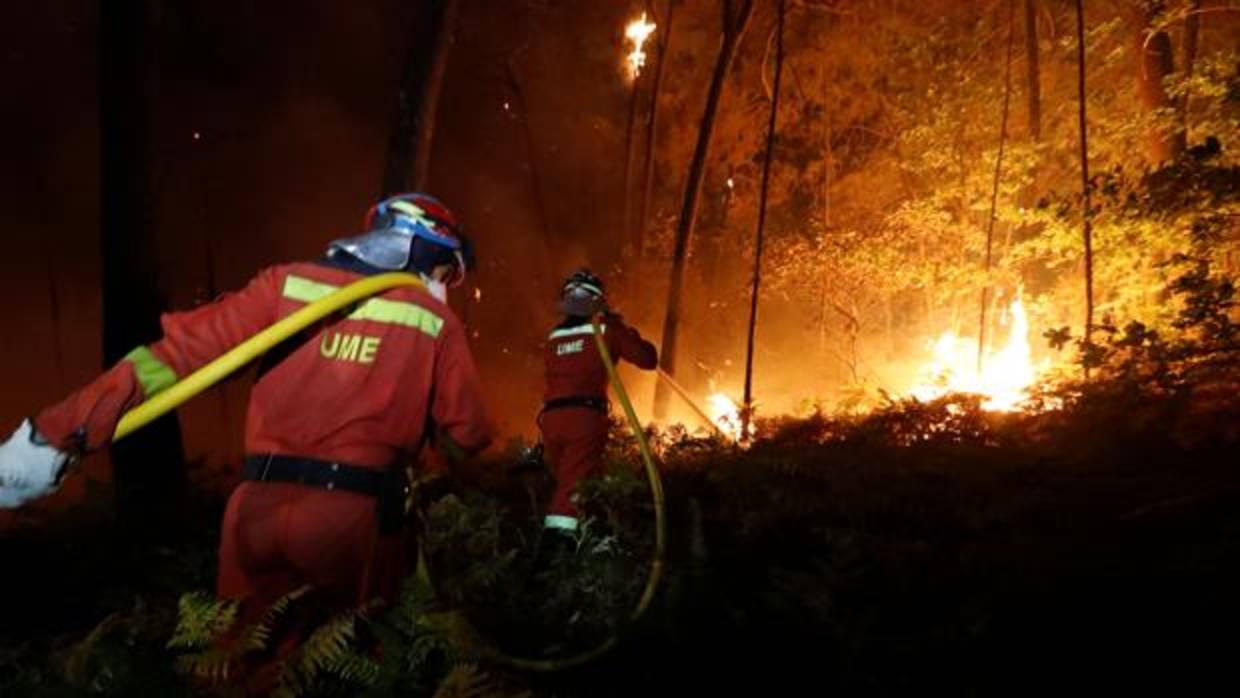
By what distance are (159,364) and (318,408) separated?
55cm

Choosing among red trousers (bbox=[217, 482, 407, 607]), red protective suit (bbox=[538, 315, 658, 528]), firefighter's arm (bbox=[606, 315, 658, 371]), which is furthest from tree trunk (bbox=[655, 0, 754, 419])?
red trousers (bbox=[217, 482, 407, 607])

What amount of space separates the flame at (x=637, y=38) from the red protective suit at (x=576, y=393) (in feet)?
61.3

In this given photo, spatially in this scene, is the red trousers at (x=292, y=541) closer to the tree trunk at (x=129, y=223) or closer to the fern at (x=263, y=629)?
the fern at (x=263, y=629)

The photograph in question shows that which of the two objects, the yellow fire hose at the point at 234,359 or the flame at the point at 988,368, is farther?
the flame at the point at 988,368

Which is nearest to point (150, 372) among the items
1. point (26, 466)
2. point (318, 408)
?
point (26, 466)

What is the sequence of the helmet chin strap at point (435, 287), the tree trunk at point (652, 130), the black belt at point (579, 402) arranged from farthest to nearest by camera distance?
the tree trunk at point (652, 130) < the black belt at point (579, 402) < the helmet chin strap at point (435, 287)

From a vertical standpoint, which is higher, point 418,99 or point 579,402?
point 418,99

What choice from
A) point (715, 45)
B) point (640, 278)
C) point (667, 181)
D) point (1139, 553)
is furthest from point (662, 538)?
point (667, 181)

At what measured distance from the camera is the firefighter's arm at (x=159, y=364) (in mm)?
2451

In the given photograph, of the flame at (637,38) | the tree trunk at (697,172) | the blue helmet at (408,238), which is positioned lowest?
the blue helmet at (408,238)

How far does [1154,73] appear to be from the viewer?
40.5ft

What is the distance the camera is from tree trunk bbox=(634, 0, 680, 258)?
73.2ft

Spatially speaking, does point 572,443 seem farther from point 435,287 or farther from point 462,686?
point 462,686

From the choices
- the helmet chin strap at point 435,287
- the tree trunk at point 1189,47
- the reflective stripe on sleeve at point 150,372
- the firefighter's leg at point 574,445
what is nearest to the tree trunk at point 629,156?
the tree trunk at point 1189,47
